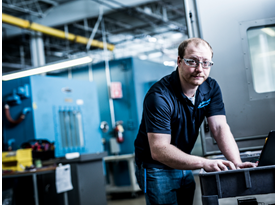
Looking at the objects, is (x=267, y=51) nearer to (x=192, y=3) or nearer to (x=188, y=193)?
(x=192, y=3)

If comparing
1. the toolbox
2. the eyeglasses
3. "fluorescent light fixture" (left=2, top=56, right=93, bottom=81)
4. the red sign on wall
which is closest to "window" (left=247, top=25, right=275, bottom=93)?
the eyeglasses

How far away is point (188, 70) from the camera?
62.7 inches

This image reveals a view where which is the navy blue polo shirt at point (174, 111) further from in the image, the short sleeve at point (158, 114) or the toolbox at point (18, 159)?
the toolbox at point (18, 159)

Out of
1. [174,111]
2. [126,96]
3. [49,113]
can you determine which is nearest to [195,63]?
[174,111]

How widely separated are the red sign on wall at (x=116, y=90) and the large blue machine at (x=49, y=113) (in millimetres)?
455

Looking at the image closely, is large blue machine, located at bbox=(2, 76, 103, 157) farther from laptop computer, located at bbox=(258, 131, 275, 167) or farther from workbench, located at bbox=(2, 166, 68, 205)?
laptop computer, located at bbox=(258, 131, 275, 167)

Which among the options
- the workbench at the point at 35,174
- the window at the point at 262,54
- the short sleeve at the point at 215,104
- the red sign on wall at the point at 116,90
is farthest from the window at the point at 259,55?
the red sign on wall at the point at 116,90

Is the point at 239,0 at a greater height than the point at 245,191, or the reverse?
the point at 239,0

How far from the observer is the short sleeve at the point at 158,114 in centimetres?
156

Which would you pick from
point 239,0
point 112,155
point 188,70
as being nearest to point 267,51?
point 239,0

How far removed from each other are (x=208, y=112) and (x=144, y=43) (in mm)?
8044

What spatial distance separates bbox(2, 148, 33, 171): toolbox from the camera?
3912mm

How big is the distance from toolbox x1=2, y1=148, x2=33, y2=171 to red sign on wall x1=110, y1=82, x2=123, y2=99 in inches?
78.2

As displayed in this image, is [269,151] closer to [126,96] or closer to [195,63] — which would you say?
[195,63]
